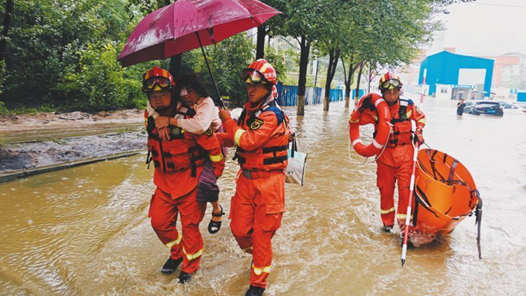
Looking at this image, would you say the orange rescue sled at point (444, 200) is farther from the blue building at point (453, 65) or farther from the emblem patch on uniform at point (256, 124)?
the blue building at point (453, 65)

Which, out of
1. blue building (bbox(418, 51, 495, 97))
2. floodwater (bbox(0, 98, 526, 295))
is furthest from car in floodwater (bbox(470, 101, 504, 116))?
floodwater (bbox(0, 98, 526, 295))

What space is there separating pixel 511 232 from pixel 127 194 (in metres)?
5.82

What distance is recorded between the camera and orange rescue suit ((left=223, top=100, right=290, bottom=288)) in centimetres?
316

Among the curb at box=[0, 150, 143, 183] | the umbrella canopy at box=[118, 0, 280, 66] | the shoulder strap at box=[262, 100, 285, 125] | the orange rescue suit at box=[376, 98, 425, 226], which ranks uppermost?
the umbrella canopy at box=[118, 0, 280, 66]

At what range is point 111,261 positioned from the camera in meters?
3.92

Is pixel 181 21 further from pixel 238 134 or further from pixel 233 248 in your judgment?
pixel 233 248

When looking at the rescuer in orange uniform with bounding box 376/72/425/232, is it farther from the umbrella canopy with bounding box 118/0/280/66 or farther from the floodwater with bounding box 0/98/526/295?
the umbrella canopy with bounding box 118/0/280/66

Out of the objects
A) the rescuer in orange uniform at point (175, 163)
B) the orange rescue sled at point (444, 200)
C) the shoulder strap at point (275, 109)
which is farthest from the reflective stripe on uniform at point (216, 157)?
the orange rescue sled at point (444, 200)

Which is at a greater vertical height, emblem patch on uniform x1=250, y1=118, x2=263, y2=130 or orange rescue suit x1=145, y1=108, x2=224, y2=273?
emblem patch on uniform x1=250, y1=118, x2=263, y2=130

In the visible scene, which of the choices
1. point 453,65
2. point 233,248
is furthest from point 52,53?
point 453,65

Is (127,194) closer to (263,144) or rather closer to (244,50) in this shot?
(263,144)

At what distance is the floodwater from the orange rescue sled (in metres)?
0.37

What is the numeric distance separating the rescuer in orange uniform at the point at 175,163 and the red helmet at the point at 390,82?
2249 mm

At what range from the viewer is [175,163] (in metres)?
3.39
